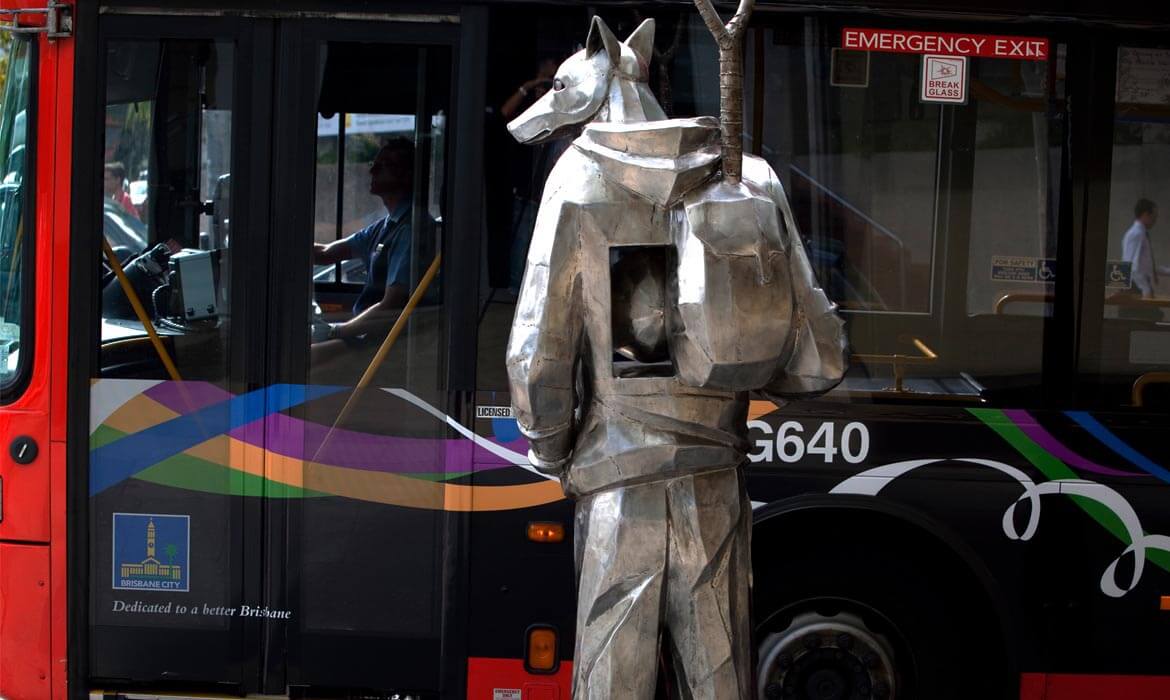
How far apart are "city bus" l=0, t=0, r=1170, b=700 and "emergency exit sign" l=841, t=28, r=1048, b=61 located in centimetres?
1

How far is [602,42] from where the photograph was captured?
322 cm

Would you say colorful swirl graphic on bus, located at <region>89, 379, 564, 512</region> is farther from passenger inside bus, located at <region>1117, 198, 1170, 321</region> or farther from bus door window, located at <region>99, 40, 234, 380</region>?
passenger inside bus, located at <region>1117, 198, 1170, 321</region>

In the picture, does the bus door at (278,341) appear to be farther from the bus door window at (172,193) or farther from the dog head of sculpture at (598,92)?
the dog head of sculpture at (598,92)

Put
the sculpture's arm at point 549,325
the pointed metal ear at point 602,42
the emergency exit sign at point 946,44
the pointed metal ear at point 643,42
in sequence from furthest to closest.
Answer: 1. the emergency exit sign at point 946,44
2. the pointed metal ear at point 643,42
3. the pointed metal ear at point 602,42
4. the sculpture's arm at point 549,325

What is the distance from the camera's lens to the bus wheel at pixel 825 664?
16.0 ft

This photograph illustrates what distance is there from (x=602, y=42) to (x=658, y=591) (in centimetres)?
130

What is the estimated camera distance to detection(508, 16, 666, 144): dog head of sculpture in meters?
3.23

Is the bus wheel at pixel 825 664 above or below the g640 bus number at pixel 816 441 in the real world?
below

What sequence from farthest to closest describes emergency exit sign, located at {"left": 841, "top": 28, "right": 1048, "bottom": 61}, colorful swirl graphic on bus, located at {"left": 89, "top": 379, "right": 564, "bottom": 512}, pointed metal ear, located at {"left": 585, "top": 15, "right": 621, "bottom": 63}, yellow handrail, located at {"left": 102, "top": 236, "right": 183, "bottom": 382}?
yellow handrail, located at {"left": 102, "top": 236, "right": 183, "bottom": 382} → colorful swirl graphic on bus, located at {"left": 89, "top": 379, "right": 564, "bottom": 512} → emergency exit sign, located at {"left": 841, "top": 28, "right": 1048, "bottom": 61} → pointed metal ear, located at {"left": 585, "top": 15, "right": 621, "bottom": 63}

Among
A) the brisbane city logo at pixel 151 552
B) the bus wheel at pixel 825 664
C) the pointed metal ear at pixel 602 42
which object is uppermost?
the pointed metal ear at pixel 602 42

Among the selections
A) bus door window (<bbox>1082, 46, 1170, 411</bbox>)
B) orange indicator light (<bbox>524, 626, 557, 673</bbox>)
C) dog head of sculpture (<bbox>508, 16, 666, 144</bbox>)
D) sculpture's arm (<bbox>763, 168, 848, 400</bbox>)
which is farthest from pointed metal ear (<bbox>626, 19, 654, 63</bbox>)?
orange indicator light (<bbox>524, 626, 557, 673</bbox>)

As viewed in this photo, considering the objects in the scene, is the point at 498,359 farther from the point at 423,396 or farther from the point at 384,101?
the point at 384,101

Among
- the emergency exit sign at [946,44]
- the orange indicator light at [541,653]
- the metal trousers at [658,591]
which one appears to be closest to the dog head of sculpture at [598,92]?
the metal trousers at [658,591]

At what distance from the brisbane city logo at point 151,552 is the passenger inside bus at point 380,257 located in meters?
0.82
